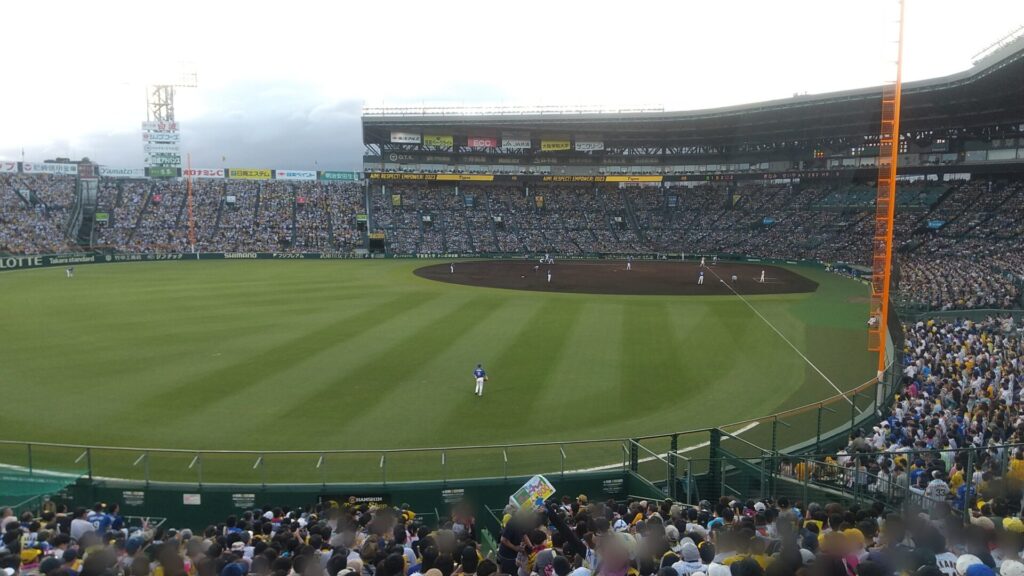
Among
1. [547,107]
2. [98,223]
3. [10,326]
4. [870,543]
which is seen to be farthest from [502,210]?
[870,543]

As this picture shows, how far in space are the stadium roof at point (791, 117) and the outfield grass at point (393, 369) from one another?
21.8m

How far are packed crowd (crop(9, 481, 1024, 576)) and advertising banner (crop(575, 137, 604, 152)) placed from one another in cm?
8012

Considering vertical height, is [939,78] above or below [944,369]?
above

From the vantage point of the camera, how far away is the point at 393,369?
23172 millimetres

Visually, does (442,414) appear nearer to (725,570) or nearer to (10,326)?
(725,570)

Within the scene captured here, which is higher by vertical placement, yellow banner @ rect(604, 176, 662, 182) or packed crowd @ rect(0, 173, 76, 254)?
yellow banner @ rect(604, 176, 662, 182)

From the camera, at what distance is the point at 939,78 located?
50250 millimetres

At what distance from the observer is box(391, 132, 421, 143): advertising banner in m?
83.6

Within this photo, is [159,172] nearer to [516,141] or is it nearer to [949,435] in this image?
[516,141]

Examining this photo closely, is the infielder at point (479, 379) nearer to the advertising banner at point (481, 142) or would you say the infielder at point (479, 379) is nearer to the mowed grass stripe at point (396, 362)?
the mowed grass stripe at point (396, 362)

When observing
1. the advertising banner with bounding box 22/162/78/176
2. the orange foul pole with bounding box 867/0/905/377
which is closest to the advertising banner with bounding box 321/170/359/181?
the advertising banner with bounding box 22/162/78/176

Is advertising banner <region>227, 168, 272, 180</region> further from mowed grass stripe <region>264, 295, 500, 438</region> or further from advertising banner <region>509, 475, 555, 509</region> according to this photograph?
advertising banner <region>509, 475, 555, 509</region>

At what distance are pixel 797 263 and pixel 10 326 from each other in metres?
66.2

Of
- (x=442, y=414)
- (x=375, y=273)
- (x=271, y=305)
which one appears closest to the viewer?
(x=442, y=414)
